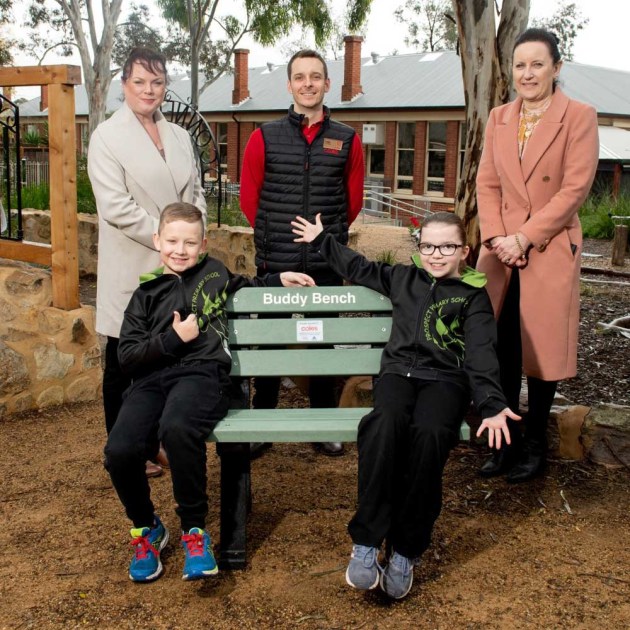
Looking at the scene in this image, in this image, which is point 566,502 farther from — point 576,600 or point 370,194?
point 370,194

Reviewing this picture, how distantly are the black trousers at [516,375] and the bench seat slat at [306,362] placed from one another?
0.66 metres

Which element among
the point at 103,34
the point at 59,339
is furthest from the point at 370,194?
the point at 59,339

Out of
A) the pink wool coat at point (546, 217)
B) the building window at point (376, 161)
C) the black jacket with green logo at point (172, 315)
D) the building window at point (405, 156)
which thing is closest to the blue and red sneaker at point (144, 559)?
the black jacket with green logo at point (172, 315)

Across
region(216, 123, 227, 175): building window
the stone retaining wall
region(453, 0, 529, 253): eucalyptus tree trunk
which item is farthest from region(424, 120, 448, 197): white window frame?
the stone retaining wall

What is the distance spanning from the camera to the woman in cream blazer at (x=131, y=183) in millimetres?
3504

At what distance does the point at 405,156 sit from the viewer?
28.3m

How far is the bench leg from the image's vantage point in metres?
3.03

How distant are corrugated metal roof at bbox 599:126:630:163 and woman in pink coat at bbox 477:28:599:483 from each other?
65.2 feet

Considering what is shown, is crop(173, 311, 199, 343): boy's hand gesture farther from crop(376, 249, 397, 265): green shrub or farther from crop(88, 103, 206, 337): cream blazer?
crop(376, 249, 397, 265): green shrub

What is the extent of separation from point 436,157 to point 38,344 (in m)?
23.7

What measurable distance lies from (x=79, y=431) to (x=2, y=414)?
1.69ft

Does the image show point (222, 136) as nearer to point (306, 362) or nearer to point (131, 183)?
point (131, 183)

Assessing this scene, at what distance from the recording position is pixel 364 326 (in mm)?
3516

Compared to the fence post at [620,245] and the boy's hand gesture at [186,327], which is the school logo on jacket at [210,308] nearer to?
the boy's hand gesture at [186,327]
